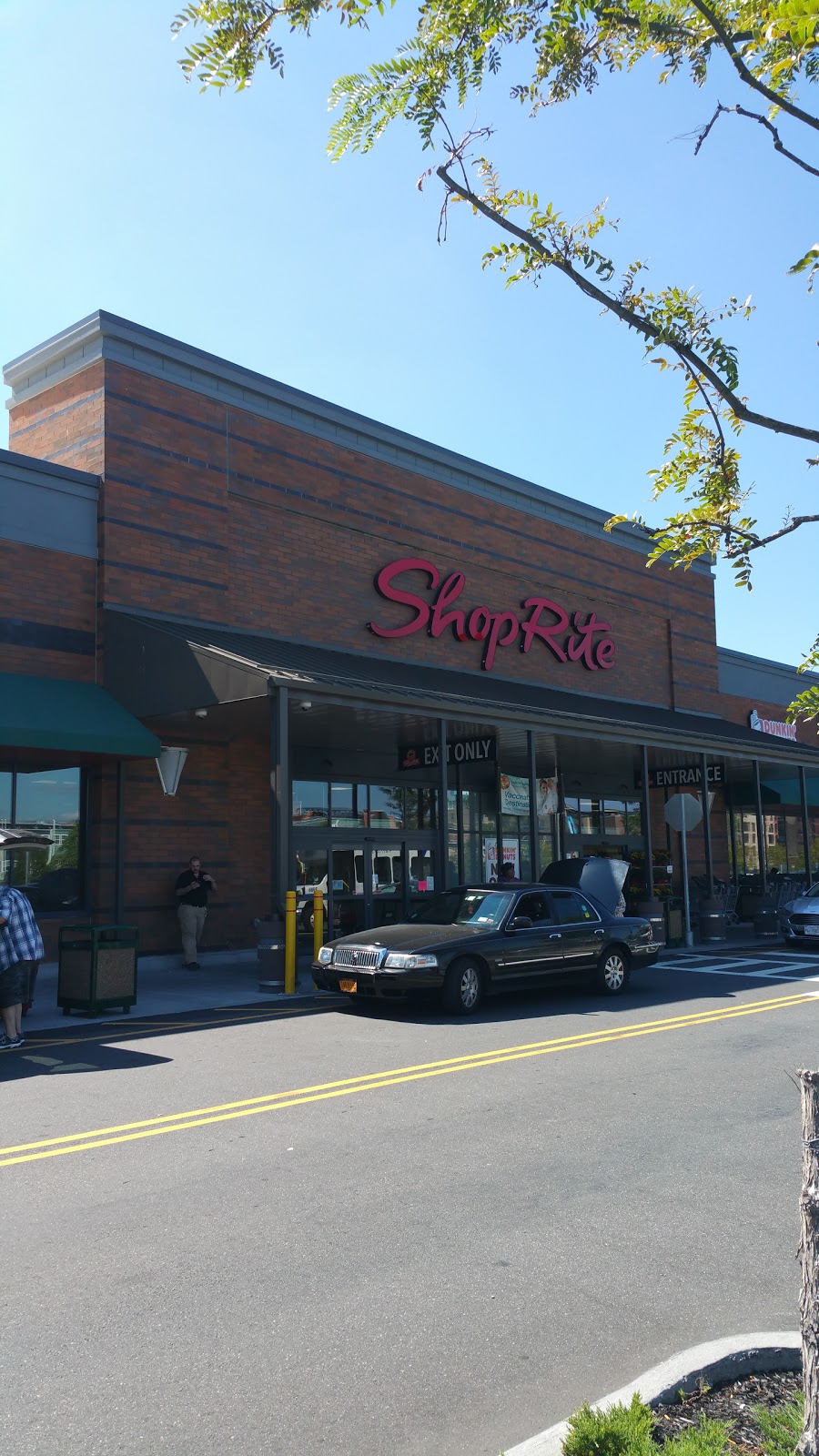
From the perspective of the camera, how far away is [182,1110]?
7.73 metres

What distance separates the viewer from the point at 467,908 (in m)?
13.3

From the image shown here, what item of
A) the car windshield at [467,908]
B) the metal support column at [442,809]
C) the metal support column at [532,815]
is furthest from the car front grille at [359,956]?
the metal support column at [532,815]

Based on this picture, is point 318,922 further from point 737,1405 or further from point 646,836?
point 737,1405

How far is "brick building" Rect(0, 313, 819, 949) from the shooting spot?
15.9 meters

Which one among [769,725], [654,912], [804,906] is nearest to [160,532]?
[654,912]

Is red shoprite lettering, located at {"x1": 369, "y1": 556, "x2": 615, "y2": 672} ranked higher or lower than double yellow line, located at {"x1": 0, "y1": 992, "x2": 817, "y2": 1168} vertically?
higher

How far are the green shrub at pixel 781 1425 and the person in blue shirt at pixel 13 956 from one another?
8.04 metres

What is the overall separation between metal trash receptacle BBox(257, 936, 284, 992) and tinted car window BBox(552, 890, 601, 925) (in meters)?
3.53

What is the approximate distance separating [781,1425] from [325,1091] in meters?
5.33

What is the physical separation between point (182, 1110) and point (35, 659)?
386 inches

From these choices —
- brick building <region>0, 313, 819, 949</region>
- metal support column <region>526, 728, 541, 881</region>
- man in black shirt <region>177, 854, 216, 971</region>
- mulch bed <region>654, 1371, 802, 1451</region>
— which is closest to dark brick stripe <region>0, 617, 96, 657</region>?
brick building <region>0, 313, 819, 949</region>

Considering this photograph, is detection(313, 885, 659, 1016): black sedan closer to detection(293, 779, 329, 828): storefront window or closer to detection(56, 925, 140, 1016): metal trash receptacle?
detection(56, 925, 140, 1016): metal trash receptacle

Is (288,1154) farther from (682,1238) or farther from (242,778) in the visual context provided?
(242,778)

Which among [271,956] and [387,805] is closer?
[271,956]
